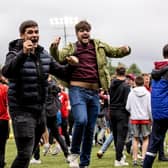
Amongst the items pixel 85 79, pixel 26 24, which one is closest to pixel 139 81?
pixel 85 79

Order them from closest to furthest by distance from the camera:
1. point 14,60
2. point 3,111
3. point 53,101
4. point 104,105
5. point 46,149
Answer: point 14,60, point 3,111, point 53,101, point 46,149, point 104,105

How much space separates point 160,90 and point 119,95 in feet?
11.0

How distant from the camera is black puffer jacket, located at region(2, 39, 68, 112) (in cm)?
677

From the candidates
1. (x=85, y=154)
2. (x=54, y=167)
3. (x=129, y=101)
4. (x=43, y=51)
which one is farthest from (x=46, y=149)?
(x=43, y=51)

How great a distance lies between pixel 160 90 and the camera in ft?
27.2

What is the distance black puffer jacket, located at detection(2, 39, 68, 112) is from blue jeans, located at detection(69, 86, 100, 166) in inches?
47.5

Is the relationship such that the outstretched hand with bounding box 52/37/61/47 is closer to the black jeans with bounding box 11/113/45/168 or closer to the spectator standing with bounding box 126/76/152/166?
the black jeans with bounding box 11/113/45/168

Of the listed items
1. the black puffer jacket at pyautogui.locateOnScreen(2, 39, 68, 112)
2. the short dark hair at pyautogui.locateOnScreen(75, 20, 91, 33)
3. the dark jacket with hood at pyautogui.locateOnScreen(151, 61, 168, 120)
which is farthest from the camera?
the short dark hair at pyautogui.locateOnScreen(75, 20, 91, 33)

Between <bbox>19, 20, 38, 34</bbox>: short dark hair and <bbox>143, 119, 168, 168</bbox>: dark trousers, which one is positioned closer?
<bbox>19, 20, 38, 34</bbox>: short dark hair

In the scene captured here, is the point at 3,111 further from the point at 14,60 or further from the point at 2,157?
A: the point at 14,60

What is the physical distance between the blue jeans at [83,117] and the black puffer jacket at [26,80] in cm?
121

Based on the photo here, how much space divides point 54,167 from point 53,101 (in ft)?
A: 4.56

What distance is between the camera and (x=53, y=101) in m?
11.6

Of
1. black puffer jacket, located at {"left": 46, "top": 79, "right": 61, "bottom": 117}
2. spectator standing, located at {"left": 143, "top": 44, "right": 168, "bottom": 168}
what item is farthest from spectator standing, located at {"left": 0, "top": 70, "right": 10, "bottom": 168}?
spectator standing, located at {"left": 143, "top": 44, "right": 168, "bottom": 168}
